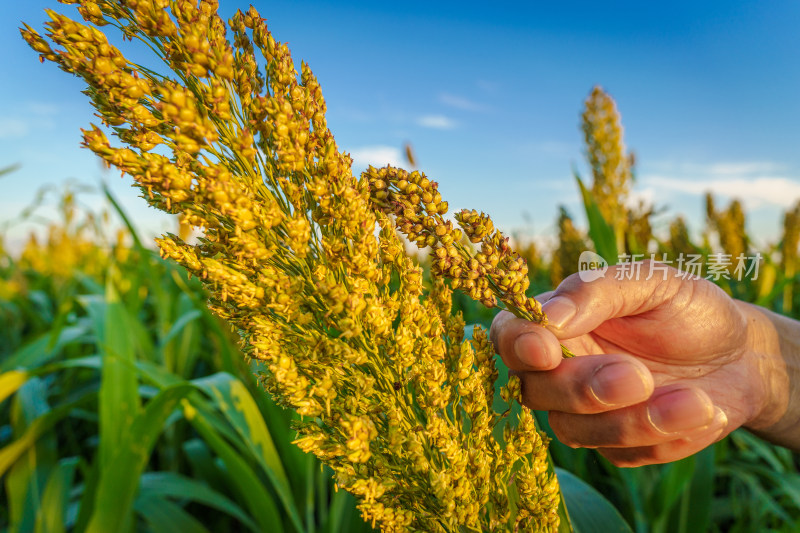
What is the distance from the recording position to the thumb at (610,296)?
4.66ft

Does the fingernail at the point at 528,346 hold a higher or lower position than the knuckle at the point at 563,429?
higher

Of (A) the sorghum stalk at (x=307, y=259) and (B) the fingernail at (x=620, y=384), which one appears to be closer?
(A) the sorghum stalk at (x=307, y=259)

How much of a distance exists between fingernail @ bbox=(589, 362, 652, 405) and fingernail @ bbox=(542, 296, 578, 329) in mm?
166

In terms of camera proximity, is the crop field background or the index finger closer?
the index finger

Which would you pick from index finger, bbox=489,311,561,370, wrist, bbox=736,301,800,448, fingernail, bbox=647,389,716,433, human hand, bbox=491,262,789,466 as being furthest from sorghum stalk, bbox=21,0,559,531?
wrist, bbox=736,301,800,448

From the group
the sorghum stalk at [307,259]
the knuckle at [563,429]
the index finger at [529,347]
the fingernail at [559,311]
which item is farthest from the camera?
the knuckle at [563,429]

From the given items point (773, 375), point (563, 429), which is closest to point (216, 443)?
point (563, 429)

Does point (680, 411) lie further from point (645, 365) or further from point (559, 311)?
point (559, 311)

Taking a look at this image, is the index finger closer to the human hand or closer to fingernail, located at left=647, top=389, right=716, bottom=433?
the human hand

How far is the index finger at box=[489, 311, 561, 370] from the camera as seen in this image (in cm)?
126

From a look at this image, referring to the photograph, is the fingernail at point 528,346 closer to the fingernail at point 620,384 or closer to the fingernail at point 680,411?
the fingernail at point 620,384

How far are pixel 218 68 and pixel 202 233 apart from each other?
296 millimetres

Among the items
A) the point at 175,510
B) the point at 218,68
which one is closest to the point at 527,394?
the point at 218,68

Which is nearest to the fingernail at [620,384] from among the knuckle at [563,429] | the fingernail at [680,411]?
the fingernail at [680,411]
